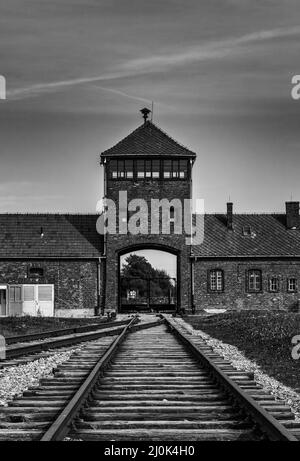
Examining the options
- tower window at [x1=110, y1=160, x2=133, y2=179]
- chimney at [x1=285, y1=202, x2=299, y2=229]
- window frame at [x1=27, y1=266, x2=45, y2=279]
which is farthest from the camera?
chimney at [x1=285, y1=202, x2=299, y2=229]

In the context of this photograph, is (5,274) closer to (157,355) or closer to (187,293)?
(187,293)

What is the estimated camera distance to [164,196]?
42.1 metres

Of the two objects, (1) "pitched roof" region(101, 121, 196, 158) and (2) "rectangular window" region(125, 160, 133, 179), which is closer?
(1) "pitched roof" region(101, 121, 196, 158)

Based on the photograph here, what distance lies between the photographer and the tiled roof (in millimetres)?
42188

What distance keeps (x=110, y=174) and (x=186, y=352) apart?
28.5 meters

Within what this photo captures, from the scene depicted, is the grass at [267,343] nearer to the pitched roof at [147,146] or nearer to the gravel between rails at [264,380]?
the gravel between rails at [264,380]

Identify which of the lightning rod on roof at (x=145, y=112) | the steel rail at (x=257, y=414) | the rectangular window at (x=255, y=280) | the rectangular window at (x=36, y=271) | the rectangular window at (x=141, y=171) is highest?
the lightning rod on roof at (x=145, y=112)

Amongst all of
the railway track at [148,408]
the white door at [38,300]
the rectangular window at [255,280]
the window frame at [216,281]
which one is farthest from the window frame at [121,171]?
the railway track at [148,408]

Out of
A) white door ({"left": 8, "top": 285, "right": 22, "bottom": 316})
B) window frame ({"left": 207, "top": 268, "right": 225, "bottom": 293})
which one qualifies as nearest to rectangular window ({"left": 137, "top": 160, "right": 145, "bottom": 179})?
window frame ({"left": 207, "top": 268, "right": 225, "bottom": 293})

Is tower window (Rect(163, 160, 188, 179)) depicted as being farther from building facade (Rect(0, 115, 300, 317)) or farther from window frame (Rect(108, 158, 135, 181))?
window frame (Rect(108, 158, 135, 181))

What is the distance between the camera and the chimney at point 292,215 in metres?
45.5

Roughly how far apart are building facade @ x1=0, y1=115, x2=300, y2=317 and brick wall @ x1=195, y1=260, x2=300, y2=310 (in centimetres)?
6

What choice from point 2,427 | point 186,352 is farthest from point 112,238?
point 2,427

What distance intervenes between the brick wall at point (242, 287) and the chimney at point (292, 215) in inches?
122
